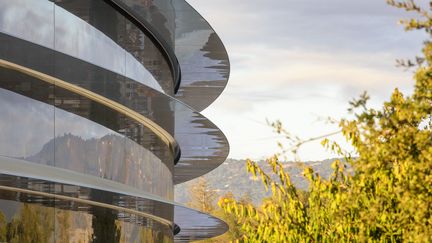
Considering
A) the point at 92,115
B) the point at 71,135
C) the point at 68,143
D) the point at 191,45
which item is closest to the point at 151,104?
the point at 92,115

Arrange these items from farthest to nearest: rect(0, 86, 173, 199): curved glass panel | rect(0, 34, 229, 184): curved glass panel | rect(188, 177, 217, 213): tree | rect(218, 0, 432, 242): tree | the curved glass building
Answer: rect(188, 177, 217, 213): tree
rect(0, 34, 229, 184): curved glass panel
the curved glass building
rect(0, 86, 173, 199): curved glass panel
rect(218, 0, 432, 242): tree

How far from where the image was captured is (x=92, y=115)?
19.0 m

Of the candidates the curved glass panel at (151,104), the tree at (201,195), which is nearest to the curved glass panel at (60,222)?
the curved glass panel at (151,104)

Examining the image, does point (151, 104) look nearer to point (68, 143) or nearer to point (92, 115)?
point (92, 115)

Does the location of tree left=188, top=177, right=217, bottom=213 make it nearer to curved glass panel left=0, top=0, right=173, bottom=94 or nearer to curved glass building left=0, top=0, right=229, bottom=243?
curved glass building left=0, top=0, right=229, bottom=243

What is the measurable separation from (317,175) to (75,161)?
5.96 metres

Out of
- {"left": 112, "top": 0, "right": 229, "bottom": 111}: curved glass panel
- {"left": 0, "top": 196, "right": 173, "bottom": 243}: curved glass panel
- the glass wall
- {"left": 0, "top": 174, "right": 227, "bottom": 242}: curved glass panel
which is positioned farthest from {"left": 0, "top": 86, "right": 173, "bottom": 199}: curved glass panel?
{"left": 112, "top": 0, "right": 229, "bottom": 111}: curved glass panel

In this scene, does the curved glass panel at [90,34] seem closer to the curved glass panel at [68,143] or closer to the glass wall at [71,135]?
the glass wall at [71,135]

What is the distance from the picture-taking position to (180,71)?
2989 cm

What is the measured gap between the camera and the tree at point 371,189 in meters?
10.2

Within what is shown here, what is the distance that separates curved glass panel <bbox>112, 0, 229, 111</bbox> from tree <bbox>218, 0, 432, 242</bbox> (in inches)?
332

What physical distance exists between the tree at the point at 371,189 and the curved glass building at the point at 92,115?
3.91m

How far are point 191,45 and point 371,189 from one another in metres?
15.1

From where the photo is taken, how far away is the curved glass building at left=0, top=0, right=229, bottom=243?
1563 centimetres
